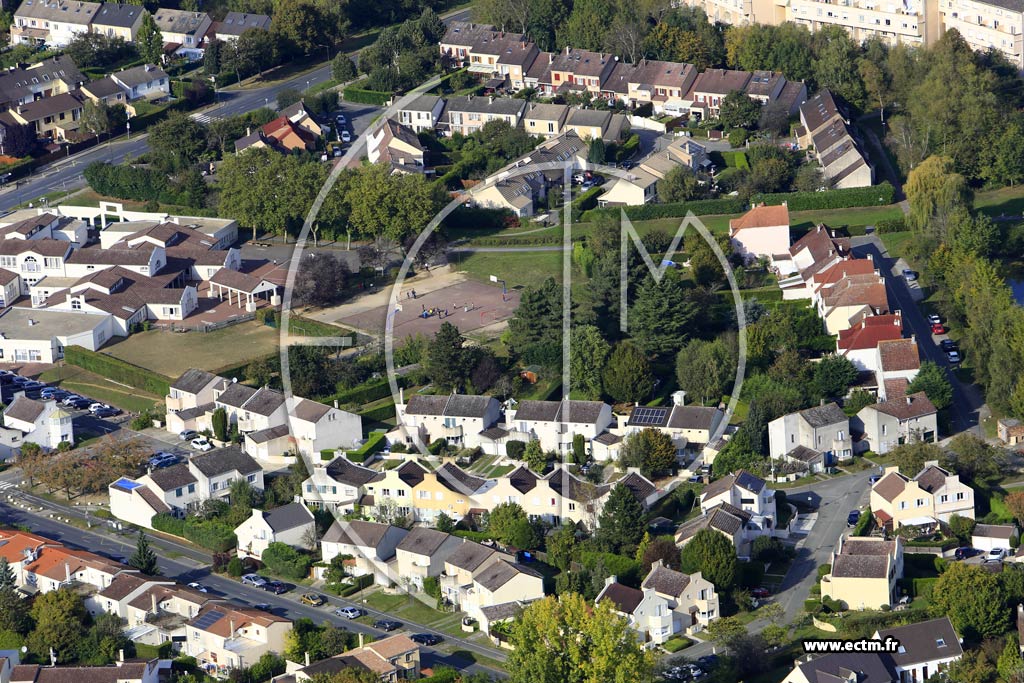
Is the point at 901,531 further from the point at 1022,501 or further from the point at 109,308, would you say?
the point at 109,308

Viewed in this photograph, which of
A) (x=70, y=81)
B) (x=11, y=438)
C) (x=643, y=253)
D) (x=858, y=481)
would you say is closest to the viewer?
(x=858, y=481)

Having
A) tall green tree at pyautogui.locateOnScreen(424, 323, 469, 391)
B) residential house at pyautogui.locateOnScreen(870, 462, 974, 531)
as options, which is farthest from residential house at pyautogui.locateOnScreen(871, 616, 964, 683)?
tall green tree at pyautogui.locateOnScreen(424, 323, 469, 391)

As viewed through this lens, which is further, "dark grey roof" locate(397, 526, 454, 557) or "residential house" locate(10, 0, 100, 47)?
"residential house" locate(10, 0, 100, 47)

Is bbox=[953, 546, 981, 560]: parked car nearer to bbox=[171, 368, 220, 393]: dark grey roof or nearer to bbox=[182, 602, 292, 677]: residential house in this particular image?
bbox=[182, 602, 292, 677]: residential house

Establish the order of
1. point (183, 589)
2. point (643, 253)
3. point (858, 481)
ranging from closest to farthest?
point (183, 589) < point (858, 481) < point (643, 253)

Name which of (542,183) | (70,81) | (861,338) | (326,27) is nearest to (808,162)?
(542,183)
